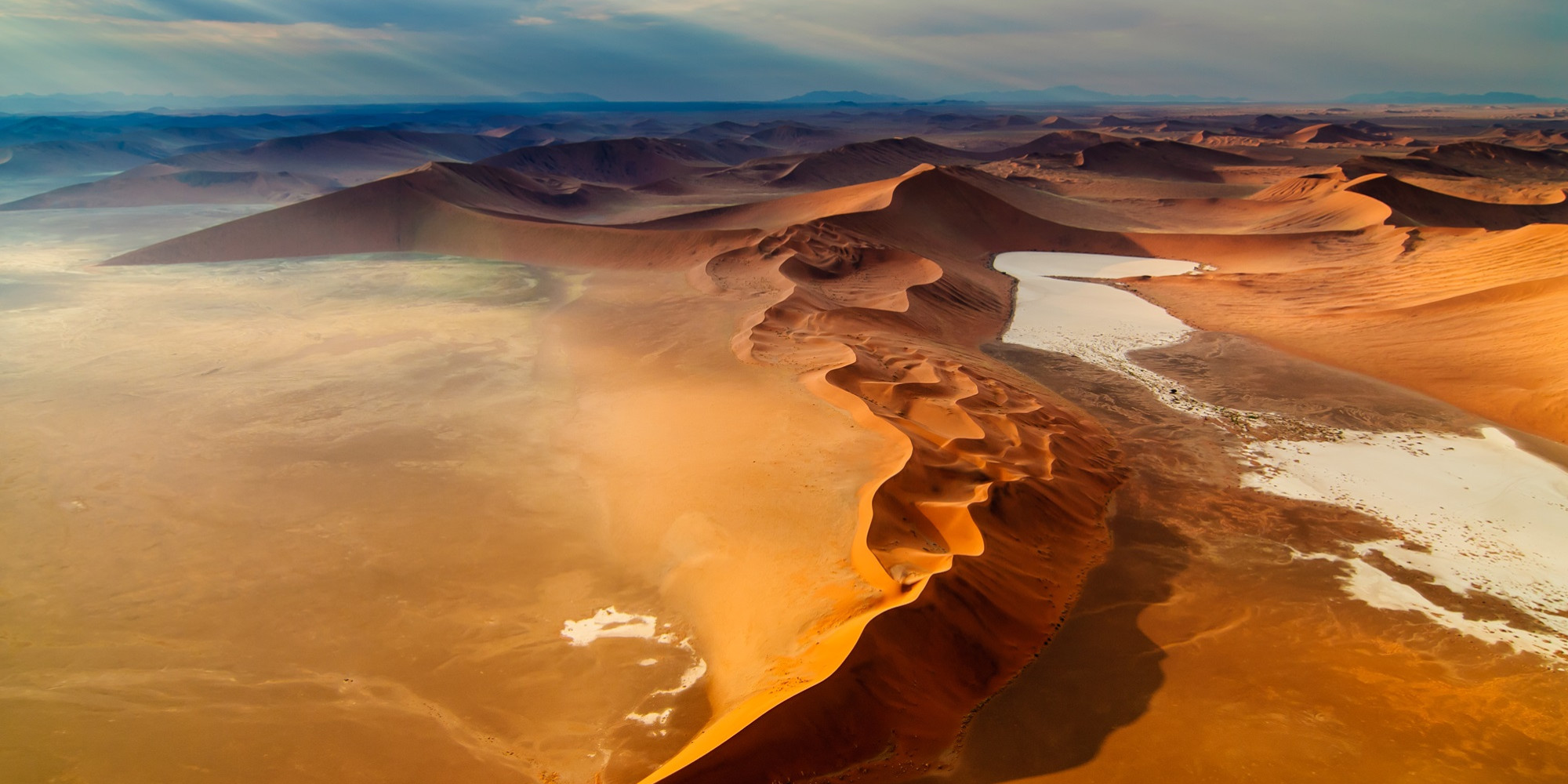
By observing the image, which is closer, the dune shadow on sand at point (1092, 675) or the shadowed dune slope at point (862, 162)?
the dune shadow on sand at point (1092, 675)

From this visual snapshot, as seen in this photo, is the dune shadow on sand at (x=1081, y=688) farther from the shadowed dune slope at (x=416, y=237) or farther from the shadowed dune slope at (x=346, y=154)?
the shadowed dune slope at (x=346, y=154)

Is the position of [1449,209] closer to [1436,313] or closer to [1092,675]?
[1436,313]

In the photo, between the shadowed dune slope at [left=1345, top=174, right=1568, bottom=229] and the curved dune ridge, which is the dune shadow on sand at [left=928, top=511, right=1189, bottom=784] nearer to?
the curved dune ridge

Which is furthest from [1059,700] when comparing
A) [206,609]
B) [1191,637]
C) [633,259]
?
[633,259]

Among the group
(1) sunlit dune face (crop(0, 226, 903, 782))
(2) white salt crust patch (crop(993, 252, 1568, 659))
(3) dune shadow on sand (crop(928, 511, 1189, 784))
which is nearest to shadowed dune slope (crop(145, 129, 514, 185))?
(1) sunlit dune face (crop(0, 226, 903, 782))

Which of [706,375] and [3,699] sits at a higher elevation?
[706,375]

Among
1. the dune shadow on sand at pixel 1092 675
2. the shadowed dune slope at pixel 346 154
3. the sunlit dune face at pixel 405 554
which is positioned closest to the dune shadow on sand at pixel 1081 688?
the dune shadow on sand at pixel 1092 675

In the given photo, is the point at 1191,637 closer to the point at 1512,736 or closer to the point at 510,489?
the point at 1512,736

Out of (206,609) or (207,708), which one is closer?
(207,708)

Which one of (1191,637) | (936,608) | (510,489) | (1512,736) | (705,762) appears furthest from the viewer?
(510,489)
